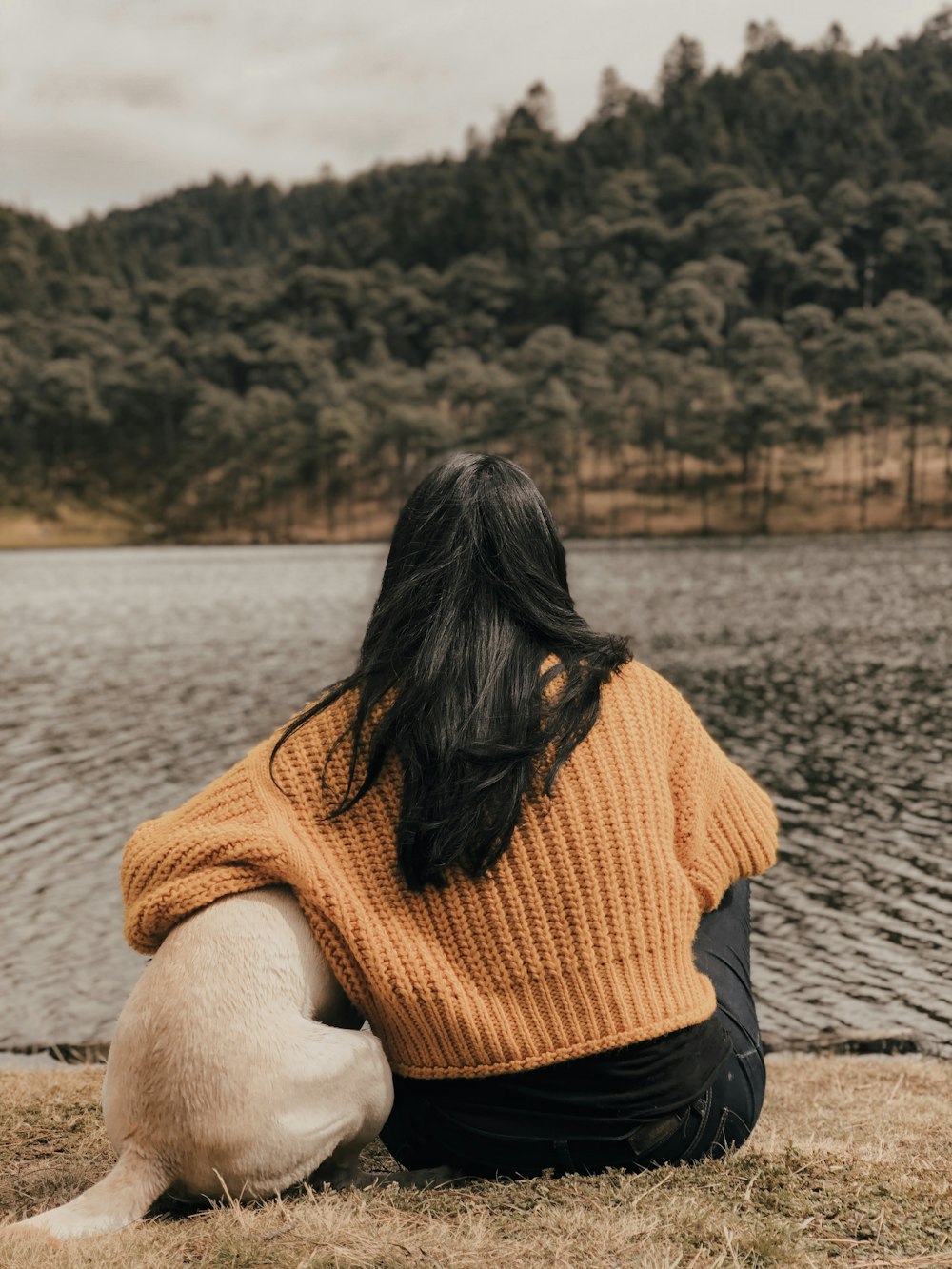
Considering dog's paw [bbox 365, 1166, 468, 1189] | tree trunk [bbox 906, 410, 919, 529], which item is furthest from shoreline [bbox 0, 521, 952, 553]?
dog's paw [bbox 365, 1166, 468, 1189]

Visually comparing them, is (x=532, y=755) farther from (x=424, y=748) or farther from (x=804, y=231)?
(x=804, y=231)

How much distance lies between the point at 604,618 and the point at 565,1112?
2922 cm

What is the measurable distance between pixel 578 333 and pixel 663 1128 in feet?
400

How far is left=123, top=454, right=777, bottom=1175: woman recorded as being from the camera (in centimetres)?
243

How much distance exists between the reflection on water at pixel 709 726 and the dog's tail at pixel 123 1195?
6.08 meters

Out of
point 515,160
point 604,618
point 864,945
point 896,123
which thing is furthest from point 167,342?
point 864,945

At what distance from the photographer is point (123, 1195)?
2.41 m

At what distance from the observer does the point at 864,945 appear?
30.0ft

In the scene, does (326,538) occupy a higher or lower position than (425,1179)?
lower

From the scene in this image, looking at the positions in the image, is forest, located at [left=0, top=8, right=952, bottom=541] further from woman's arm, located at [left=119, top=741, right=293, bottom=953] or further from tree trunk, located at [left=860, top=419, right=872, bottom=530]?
woman's arm, located at [left=119, top=741, right=293, bottom=953]

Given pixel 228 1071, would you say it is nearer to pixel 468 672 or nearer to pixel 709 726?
pixel 468 672

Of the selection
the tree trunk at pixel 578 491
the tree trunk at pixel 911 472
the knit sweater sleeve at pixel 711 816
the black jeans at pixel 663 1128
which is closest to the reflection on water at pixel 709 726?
the black jeans at pixel 663 1128

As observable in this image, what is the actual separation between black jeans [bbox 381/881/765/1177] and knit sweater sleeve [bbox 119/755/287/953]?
26.3 inches

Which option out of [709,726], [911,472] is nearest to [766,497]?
[911,472]
